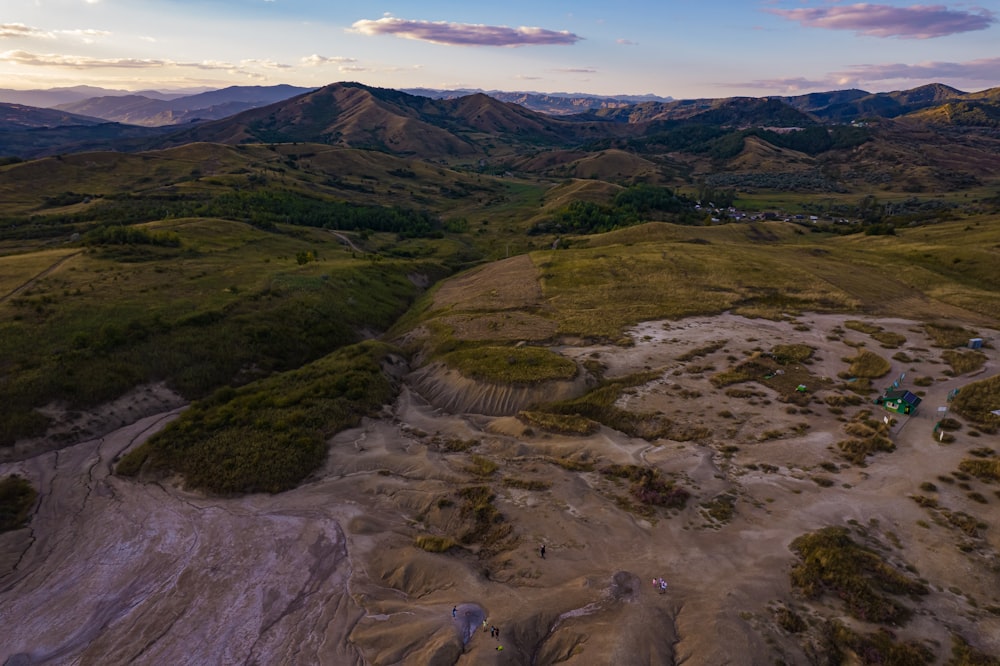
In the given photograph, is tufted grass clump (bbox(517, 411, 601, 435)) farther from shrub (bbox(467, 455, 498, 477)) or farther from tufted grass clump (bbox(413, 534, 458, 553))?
tufted grass clump (bbox(413, 534, 458, 553))

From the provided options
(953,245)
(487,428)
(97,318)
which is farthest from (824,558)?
(953,245)

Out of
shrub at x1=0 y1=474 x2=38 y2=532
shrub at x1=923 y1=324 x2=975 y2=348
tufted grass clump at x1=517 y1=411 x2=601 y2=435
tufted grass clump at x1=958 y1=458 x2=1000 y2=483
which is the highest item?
shrub at x1=923 y1=324 x2=975 y2=348

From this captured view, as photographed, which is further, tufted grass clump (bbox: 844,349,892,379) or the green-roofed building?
tufted grass clump (bbox: 844,349,892,379)

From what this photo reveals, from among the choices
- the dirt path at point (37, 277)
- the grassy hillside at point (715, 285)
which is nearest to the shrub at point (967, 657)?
the grassy hillside at point (715, 285)

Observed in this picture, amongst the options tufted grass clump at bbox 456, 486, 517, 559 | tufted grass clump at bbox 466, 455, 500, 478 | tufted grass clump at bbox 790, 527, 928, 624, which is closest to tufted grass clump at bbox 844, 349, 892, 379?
tufted grass clump at bbox 790, 527, 928, 624

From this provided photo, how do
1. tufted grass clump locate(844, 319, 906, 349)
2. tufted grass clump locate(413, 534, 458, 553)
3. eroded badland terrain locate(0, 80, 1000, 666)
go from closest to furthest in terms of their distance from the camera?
eroded badland terrain locate(0, 80, 1000, 666), tufted grass clump locate(413, 534, 458, 553), tufted grass clump locate(844, 319, 906, 349)

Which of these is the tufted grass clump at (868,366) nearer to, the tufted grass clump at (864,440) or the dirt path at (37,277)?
the tufted grass clump at (864,440)

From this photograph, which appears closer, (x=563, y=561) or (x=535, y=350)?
(x=563, y=561)

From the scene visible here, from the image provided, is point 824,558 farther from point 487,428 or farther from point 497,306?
point 497,306
